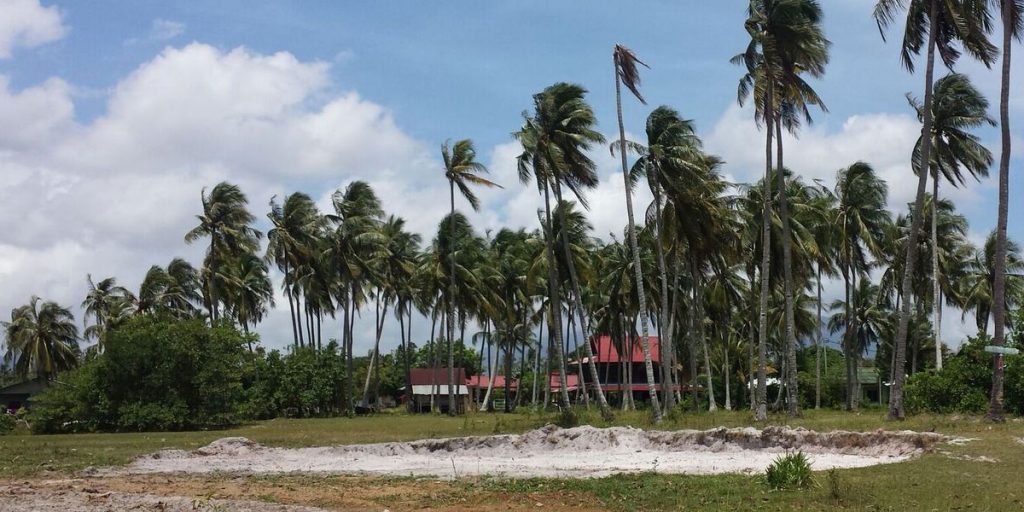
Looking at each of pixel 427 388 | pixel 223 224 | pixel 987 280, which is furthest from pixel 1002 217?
pixel 427 388

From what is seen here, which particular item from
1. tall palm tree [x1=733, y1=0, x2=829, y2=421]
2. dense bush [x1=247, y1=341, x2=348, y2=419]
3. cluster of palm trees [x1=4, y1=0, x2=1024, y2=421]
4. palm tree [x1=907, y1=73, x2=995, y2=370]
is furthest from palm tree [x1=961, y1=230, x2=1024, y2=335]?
dense bush [x1=247, y1=341, x2=348, y2=419]

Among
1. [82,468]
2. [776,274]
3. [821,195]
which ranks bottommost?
[82,468]

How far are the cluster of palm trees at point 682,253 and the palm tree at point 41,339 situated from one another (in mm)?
196

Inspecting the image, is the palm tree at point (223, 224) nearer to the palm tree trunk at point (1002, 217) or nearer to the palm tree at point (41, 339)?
the palm tree at point (41, 339)

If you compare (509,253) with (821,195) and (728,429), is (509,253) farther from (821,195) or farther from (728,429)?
(728,429)

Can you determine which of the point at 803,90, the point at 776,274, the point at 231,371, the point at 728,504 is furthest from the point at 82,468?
the point at 776,274

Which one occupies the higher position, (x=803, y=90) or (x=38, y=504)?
(x=803, y=90)

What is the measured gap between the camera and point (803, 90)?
33.8 m

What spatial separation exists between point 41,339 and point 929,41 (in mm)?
66741

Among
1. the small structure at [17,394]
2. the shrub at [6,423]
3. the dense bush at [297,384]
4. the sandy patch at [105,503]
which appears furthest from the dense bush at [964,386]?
the small structure at [17,394]

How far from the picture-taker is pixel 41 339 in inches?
2798

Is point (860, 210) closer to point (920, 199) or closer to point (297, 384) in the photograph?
point (920, 199)

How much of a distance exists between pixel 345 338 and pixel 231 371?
56.9 feet

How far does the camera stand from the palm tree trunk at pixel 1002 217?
2670cm
